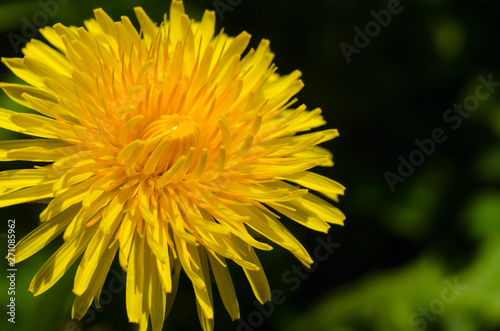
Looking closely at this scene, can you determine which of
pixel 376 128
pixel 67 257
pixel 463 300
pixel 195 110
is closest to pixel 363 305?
pixel 463 300

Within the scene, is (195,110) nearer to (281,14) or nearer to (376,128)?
(281,14)

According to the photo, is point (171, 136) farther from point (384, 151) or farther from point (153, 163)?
point (384, 151)

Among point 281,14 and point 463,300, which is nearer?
point 463,300

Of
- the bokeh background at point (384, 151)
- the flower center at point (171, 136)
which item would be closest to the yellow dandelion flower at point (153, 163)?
the flower center at point (171, 136)

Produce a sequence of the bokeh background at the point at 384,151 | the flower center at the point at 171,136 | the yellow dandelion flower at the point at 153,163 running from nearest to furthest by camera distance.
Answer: the yellow dandelion flower at the point at 153,163, the flower center at the point at 171,136, the bokeh background at the point at 384,151

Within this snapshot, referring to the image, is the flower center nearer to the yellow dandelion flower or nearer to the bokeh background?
the yellow dandelion flower

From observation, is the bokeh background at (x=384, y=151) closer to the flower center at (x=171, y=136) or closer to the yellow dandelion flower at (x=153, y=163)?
the yellow dandelion flower at (x=153, y=163)
